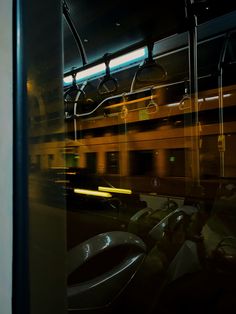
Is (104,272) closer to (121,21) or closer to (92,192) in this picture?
(121,21)

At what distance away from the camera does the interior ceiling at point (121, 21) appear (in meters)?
2.37

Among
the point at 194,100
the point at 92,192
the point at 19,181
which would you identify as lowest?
the point at 92,192

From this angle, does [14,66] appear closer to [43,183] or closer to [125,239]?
[43,183]

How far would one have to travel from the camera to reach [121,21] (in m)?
2.72

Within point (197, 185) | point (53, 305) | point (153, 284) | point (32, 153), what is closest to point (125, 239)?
point (153, 284)

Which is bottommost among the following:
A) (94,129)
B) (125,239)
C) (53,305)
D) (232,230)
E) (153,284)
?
(153,284)

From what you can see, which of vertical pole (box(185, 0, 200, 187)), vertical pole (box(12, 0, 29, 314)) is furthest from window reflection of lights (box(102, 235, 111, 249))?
vertical pole (box(185, 0, 200, 187))

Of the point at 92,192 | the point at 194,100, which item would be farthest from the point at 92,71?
the point at 92,192

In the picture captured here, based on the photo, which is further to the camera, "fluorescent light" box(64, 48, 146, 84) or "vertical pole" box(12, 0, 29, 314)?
"fluorescent light" box(64, 48, 146, 84)

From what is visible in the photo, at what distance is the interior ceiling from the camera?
7.79 ft

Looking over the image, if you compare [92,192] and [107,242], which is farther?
[92,192]

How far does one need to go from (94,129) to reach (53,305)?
404 centimetres

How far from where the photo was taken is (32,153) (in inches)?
23.5

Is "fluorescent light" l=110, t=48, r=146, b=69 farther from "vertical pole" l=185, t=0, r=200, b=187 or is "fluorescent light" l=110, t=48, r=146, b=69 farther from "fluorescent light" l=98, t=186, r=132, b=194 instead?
"fluorescent light" l=98, t=186, r=132, b=194
